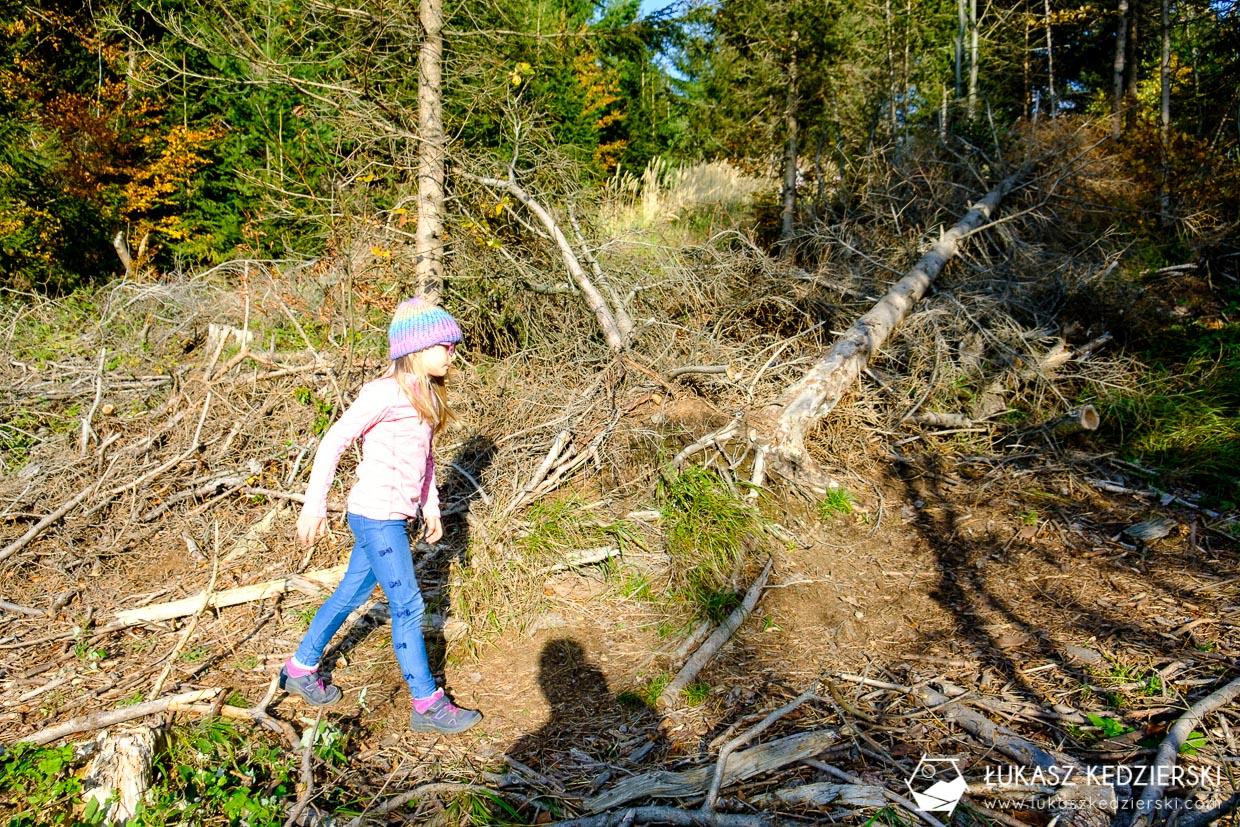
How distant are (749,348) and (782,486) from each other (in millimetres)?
1713

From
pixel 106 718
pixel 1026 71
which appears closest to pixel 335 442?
pixel 106 718

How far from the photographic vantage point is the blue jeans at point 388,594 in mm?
2814

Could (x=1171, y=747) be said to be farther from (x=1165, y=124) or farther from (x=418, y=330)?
(x=1165, y=124)

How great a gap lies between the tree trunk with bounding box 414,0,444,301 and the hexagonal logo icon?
4.59 meters

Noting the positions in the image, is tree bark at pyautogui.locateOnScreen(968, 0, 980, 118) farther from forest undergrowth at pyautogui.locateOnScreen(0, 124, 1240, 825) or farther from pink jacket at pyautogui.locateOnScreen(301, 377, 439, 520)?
pink jacket at pyautogui.locateOnScreen(301, 377, 439, 520)

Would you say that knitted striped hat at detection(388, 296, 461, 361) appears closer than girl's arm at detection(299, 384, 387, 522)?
No

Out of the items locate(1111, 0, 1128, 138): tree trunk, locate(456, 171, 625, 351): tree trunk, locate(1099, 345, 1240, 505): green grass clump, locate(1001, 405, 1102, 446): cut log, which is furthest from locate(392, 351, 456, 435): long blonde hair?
locate(1111, 0, 1128, 138): tree trunk

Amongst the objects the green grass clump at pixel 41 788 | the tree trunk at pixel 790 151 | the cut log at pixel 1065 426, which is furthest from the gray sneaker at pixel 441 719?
the tree trunk at pixel 790 151

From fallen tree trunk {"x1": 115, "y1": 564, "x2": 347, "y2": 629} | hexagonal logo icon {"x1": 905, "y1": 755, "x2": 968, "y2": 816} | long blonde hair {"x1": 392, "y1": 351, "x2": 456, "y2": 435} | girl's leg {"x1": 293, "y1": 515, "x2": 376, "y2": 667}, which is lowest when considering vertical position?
hexagonal logo icon {"x1": 905, "y1": 755, "x2": 968, "y2": 816}

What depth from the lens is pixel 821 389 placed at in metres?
4.87

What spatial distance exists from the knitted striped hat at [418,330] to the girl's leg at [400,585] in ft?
2.35

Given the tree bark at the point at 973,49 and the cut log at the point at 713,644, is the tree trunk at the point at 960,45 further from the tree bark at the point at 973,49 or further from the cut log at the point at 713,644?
the cut log at the point at 713,644

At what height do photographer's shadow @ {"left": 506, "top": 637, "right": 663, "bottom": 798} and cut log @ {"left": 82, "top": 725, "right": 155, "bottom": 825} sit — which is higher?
cut log @ {"left": 82, "top": 725, "right": 155, "bottom": 825}

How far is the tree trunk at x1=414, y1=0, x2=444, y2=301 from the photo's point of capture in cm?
537
